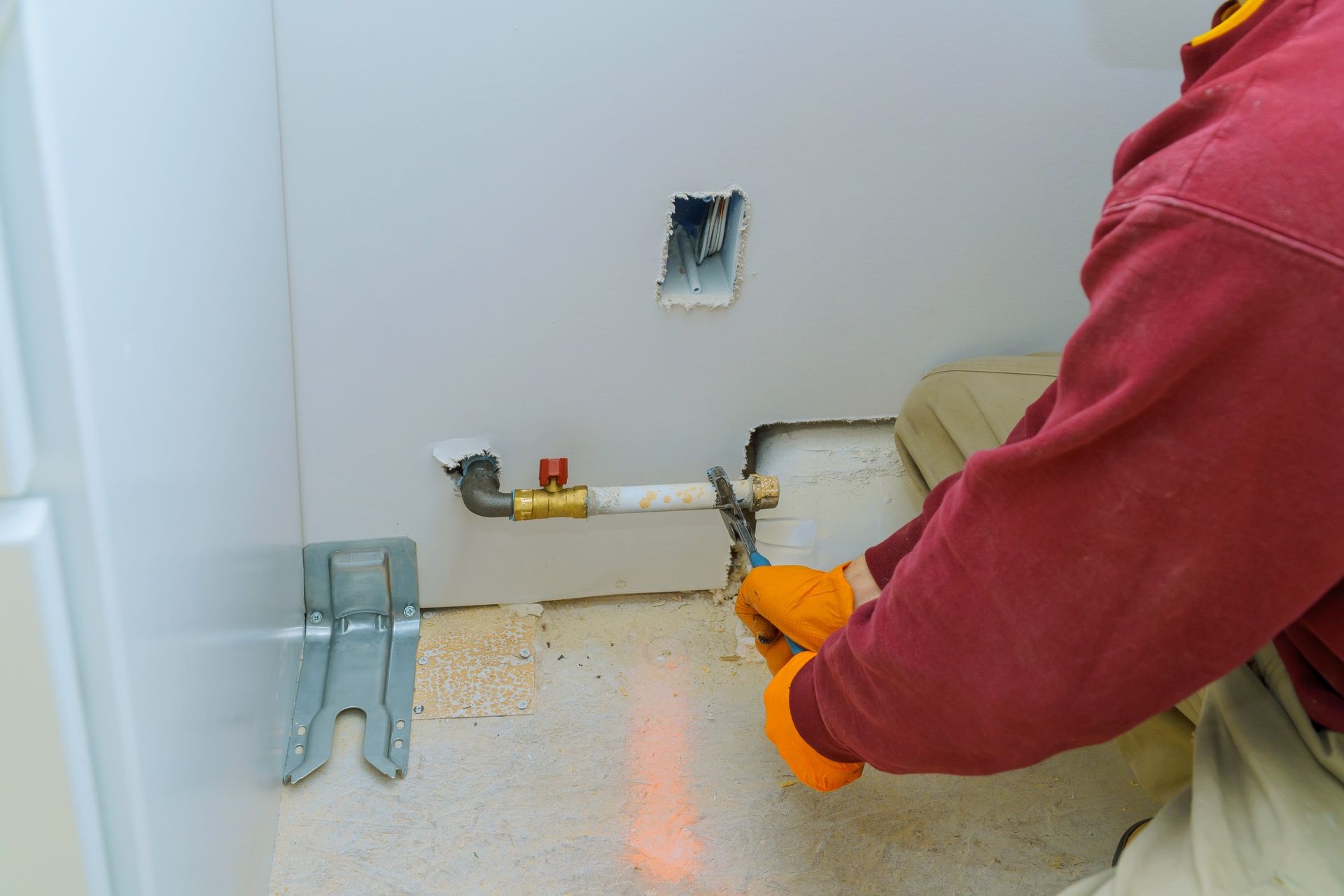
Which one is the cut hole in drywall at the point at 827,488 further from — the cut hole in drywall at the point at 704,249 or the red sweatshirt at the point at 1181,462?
the red sweatshirt at the point at 1181,462

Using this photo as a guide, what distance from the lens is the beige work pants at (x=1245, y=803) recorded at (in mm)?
613

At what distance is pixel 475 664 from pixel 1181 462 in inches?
36.8

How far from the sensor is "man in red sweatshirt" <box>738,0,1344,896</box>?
474mm

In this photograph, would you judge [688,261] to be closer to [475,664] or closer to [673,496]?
[673,496]

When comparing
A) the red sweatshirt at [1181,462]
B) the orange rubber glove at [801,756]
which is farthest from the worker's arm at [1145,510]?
the orange rubber glove at [801,756]

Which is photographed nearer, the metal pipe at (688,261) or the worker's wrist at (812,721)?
the worker's wrist at (812,721)

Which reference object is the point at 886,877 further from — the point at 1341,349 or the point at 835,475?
the point at 1341,349

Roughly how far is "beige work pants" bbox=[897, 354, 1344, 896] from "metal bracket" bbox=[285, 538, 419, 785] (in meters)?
0.78

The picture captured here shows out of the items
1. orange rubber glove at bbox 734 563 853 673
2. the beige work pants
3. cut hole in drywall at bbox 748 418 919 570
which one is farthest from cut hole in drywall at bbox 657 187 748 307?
the beige work pants

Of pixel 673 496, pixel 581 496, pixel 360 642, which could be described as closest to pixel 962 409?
pixel 673 496

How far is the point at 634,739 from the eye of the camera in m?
1.15

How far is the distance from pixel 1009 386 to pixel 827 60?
1.38ft

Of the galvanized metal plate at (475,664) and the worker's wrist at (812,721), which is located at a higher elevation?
the worker's wrist at (812,721)

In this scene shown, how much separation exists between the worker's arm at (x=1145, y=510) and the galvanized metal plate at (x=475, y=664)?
0.66 metres
